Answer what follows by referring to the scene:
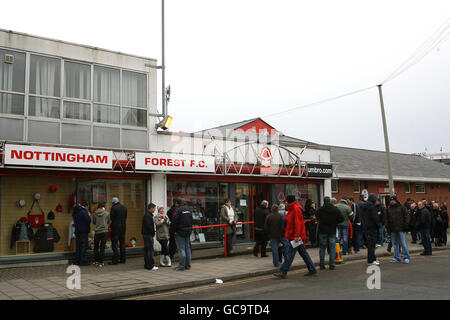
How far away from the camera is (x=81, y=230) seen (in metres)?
12.1

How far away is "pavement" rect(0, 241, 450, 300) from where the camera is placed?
847cm

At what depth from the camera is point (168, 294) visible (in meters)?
8.69

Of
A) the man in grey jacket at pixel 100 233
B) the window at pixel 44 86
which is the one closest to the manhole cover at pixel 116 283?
the man in grey jacket at pixel 100 233

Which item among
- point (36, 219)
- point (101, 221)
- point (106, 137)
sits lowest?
point (101, 221)

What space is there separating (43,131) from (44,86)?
143 centimetres

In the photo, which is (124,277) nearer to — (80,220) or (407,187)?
(80,220)

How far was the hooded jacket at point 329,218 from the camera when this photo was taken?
11.1 metres

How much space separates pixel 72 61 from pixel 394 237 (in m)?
11.4

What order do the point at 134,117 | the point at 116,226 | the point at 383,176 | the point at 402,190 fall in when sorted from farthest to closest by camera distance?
the point at 402,190 → the point at 383,176 → the point at 134,117 → the point at 116,226

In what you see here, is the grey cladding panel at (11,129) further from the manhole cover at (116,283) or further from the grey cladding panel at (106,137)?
the manhole cover at (116,283)

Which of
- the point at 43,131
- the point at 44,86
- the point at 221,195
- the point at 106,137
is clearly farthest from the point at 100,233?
the point at 221,195

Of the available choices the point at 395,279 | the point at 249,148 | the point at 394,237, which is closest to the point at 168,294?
the point at 395,279

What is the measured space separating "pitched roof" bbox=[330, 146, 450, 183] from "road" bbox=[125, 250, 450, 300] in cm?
1478
